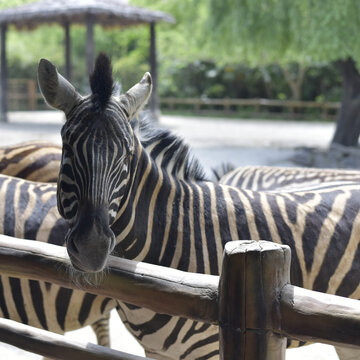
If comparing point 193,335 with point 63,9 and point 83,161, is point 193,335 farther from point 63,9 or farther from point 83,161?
point 63,9

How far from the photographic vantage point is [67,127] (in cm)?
222

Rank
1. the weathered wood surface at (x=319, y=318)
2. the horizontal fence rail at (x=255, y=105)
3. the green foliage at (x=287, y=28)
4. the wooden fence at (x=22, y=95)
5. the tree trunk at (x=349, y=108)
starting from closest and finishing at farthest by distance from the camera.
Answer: the weathered wood surface at (x=319, y=318) → the green foliage at (x=287, y=28) → the tree trunk at (x=349, y=108) → the horizontal fence rail at (x=255, y=105) → the wooden fence at (x=22, y=95)

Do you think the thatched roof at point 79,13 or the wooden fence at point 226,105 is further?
the wooden fence at point 226,105

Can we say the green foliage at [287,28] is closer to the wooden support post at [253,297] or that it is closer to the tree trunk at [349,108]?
the tree trunk at [349,108]

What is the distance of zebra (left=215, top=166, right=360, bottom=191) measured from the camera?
14.4 ft

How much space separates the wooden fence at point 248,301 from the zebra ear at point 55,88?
704 millimetres

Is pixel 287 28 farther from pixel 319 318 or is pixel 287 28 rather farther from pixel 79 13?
pixel 319 318

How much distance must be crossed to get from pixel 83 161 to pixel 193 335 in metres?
0.94

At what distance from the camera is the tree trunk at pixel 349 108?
13117 mm

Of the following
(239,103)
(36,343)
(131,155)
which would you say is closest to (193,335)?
(36,343)

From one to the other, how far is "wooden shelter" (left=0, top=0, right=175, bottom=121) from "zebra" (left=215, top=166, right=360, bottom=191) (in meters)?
11.9

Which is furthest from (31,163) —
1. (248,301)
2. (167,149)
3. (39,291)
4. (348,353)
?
(248,301)

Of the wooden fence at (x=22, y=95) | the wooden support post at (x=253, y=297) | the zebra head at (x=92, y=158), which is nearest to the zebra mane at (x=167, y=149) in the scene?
the zebra head at (x=92, y=158)

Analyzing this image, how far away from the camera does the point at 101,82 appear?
7.37 feet
